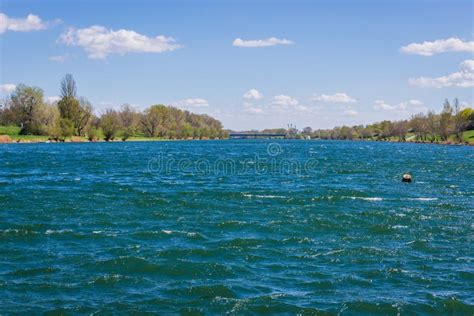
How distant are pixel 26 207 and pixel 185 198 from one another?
38.4ft

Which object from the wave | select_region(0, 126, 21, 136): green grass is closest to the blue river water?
the wave

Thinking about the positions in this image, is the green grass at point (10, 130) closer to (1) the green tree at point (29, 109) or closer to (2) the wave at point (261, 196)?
(1) the green tree at point (29, 109)

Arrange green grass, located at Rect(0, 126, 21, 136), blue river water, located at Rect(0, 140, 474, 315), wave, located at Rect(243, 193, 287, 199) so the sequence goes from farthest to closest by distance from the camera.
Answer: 1. green grass, located at Rect(0, 126, 21, 136)
2. wave, located at Rect(243, 193, 287, 199)
3. blue river water, located at Rect(0, 140, 474, 315)

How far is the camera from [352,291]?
57.7 feet

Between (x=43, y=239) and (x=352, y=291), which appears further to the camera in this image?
(x=43, y=239)

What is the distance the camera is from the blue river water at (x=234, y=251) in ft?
54.3

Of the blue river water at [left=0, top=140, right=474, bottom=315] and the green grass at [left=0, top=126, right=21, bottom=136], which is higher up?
the green grass at [left=0, top=126, right=21, bottom=136]

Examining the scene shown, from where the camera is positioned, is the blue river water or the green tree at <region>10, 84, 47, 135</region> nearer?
the blue river water

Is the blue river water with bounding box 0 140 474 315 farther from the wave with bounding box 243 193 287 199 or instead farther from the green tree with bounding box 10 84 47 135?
the green tree with bounding box 10 84 47 135

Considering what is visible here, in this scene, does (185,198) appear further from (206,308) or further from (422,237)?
(206,308)

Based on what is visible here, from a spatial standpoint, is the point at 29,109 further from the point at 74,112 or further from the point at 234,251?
the point at 234,251

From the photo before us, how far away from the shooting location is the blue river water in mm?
16562

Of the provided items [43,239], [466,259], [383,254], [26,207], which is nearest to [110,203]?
[26,207]

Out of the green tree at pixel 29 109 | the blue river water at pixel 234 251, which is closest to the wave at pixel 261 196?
the blue river water at pixel 234 251
